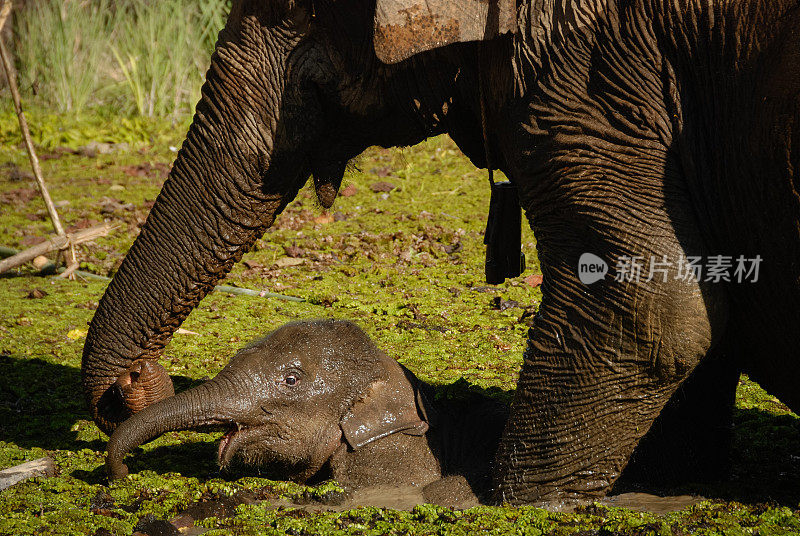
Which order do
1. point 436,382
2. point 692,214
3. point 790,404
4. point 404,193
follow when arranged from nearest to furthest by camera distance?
1. point 692,214
2. point 790,404
3. point 436,382
4. point 404,193

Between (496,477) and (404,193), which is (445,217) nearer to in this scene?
(404,193)

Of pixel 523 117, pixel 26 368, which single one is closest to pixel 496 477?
pixel 523 117

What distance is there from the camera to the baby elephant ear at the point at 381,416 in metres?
4.95

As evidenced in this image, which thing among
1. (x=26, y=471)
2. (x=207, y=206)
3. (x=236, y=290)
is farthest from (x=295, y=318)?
(x=26, y=471)

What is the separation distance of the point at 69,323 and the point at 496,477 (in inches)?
159

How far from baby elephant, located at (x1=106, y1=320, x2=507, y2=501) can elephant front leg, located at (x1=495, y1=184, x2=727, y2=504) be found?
Result: 0.48 meters

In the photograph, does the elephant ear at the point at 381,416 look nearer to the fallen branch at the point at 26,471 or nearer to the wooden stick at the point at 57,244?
the fallen branch at the point at 26,471

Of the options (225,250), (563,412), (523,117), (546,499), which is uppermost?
(523,117)

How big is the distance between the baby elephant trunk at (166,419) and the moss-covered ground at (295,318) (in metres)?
0.21

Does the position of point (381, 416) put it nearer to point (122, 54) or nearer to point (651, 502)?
point (651, 502)

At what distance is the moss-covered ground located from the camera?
4.27 meters

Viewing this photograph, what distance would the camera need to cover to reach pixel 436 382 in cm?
607

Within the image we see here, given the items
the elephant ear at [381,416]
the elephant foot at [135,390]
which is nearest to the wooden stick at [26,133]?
the elephant foot at [135,390]

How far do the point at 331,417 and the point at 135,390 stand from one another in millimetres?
993
